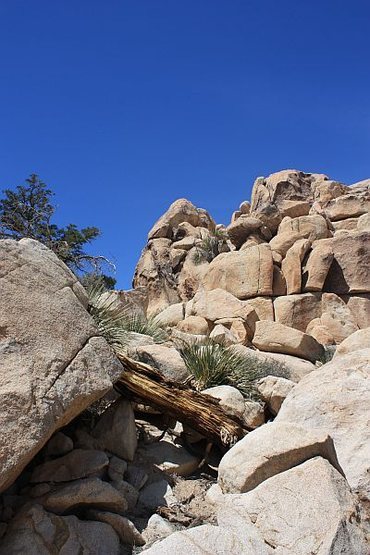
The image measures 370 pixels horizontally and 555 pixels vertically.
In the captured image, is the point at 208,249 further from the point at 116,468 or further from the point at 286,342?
the point at 116,468

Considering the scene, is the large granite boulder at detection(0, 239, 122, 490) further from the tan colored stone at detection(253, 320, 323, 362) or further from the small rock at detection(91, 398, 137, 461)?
the tan colored stone at detection(253, 320, 323, 362)

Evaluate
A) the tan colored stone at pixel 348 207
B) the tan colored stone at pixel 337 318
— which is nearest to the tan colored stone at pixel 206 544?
the tan colored stone at pixel 337 318

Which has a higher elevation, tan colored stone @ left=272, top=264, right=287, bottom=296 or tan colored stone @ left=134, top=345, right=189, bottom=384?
tan colored stone @ left=272, top=264, right=287, bottom=296

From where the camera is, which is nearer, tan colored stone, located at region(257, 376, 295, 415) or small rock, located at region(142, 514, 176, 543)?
small rock, located at region(142, 514, 176, 543)

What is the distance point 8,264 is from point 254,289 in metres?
13.2

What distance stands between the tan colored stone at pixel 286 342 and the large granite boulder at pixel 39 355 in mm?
9305

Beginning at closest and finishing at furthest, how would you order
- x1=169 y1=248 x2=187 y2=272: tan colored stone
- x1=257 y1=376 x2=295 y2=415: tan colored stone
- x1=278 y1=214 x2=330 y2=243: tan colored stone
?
x1=257 y1=376 x2=295 y2=415: tan colored stone, x1=278 y1=214 x2=330 y2=243: tan colored stone, x1=169 y1=248 x2=187 y2=272: tan colored stone

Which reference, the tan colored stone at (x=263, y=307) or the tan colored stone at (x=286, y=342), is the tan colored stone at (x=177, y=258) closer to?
the tan colored stone at (x=263, y=307)

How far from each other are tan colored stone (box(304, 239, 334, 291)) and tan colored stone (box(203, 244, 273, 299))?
1.25 m

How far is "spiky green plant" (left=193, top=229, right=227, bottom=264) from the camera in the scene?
23.7m

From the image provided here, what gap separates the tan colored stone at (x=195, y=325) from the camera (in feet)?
53.8

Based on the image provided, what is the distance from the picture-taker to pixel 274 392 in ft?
27.7

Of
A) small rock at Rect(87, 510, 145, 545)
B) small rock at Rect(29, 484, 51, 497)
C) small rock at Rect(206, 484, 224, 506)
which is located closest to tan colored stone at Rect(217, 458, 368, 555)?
small rock at Rect(206, 484, 224, 506)

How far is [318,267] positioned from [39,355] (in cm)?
1405
